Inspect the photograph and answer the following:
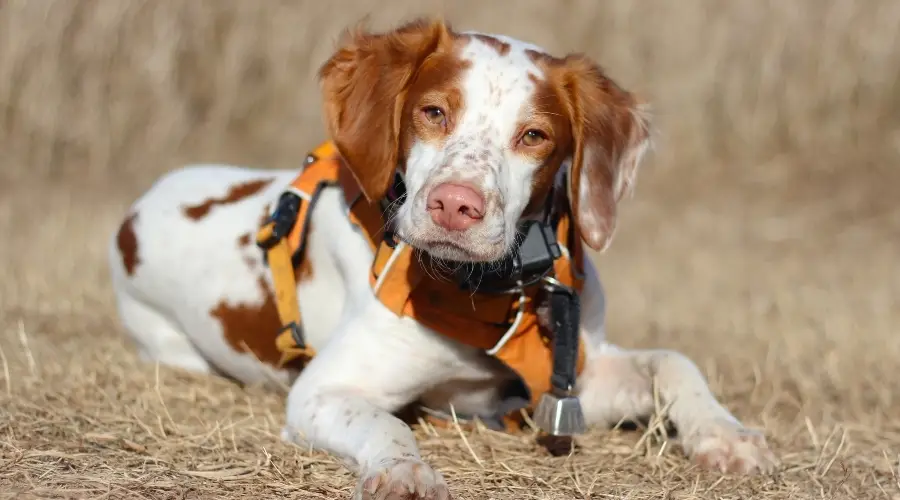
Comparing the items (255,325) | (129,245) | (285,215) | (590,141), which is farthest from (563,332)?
(129,245)

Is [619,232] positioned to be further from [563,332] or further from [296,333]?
[563,332]

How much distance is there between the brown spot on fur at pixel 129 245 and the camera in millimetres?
3920

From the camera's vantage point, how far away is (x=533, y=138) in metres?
2.83

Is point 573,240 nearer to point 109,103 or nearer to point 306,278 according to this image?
point 306,278

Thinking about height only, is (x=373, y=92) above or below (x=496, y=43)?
below

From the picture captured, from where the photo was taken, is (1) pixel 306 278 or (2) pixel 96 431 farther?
(1) pixel 306 278

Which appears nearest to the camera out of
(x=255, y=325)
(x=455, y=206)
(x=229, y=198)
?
(x=455, y=206)

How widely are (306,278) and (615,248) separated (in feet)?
13.1

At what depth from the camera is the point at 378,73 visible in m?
2.98

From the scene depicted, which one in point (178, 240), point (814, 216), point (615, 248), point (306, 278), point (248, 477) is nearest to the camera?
point (248, 477)

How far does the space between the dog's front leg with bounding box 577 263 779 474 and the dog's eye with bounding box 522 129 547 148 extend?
614 millimetres

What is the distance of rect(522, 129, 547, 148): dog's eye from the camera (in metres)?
2.81

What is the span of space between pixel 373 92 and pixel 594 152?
0.57 meters

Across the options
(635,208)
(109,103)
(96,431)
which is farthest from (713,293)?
(109,103)
